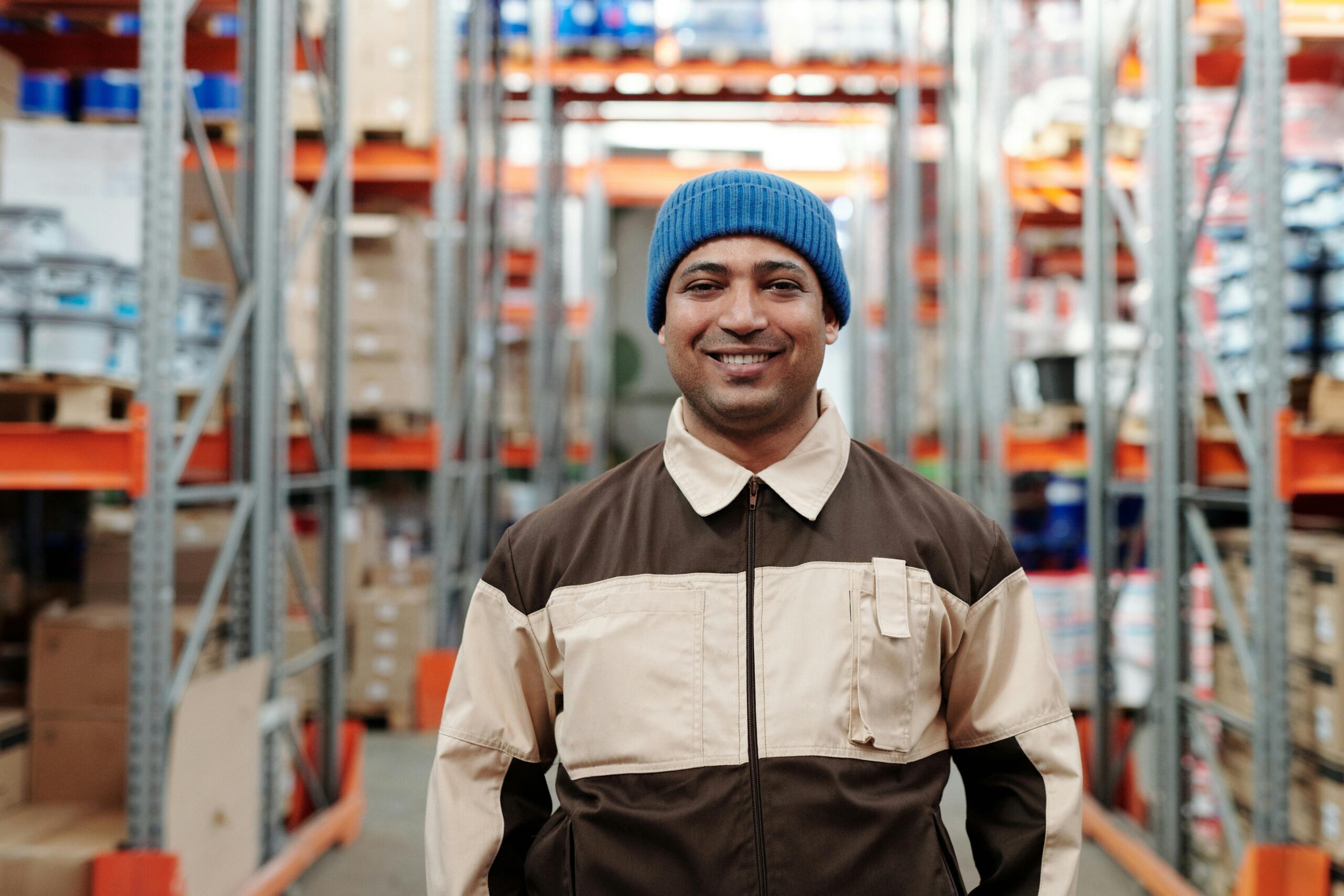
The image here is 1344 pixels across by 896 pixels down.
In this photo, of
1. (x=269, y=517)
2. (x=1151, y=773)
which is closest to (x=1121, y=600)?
(x=1151, y=773)

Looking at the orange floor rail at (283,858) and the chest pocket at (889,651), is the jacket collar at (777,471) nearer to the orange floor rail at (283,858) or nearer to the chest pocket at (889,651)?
the chest pocket at (889,651)

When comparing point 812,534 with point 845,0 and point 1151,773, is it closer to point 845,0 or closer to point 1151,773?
point 1151,773

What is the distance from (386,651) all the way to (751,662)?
4.85 m

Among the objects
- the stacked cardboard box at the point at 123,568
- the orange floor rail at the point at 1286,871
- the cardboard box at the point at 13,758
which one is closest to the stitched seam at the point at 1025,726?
the orange floor rail at the point at 1286,871

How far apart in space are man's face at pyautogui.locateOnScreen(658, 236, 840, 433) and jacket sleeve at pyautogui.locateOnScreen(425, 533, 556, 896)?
1.31 ft

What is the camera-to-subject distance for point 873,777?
1446 millimetres

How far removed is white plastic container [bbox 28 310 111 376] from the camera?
2.94 m

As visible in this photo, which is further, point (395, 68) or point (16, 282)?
point (395, 68)

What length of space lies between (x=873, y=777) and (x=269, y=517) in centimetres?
276

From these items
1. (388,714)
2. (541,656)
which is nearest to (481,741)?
(541,656)

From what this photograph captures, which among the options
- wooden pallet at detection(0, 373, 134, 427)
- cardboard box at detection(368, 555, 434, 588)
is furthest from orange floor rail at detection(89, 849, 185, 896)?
cardboard box at detection(368, 555, 434, 588)

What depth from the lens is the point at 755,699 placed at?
Answer: 145 centimetres

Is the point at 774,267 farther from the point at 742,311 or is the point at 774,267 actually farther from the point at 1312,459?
the point at 1312,459

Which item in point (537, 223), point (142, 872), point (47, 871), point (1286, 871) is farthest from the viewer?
point (537, 223)
